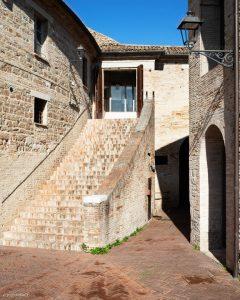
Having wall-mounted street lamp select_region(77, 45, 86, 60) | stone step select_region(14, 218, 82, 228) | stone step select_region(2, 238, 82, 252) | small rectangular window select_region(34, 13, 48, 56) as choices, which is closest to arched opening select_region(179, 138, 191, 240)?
wall-mounted street lamp select_region(77, 45, 86, 60)

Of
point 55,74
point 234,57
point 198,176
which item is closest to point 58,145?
point 55,74

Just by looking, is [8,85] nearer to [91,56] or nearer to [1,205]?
[1,205]

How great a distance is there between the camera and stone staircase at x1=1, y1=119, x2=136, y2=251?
9.00 metres

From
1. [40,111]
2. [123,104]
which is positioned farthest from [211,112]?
[123,104]

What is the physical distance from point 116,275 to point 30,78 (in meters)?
6.70

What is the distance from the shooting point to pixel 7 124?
32.2 ft

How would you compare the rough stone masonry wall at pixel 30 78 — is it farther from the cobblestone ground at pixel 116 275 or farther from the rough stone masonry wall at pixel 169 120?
the rough stone masonry wall at pixel 169 120

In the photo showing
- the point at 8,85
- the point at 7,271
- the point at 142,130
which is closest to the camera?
the point at 7,271

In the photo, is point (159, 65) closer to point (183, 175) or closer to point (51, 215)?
point (183, 175)

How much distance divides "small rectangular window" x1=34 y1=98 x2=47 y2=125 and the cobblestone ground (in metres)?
4.67

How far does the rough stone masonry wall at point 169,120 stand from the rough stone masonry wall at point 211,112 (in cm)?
694

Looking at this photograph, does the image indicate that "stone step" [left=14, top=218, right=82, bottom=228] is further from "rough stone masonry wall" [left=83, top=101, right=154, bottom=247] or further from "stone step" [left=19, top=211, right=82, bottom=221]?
"rough stone masonry wall" [left=83, top=101, right=154, bottom=247]

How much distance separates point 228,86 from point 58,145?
7.12 meters

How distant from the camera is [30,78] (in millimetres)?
11156
